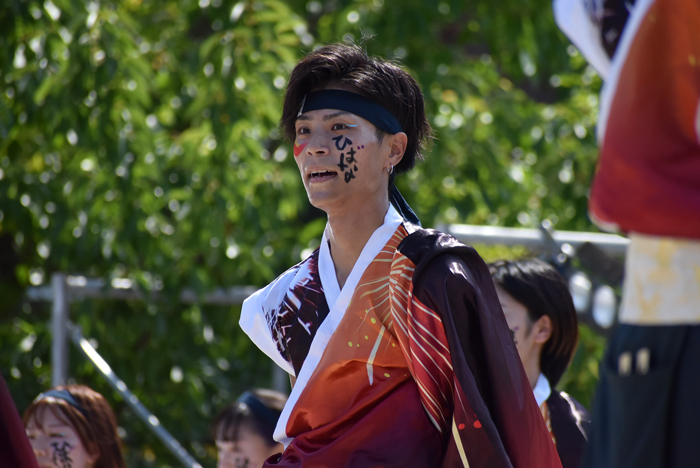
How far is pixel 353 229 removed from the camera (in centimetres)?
221

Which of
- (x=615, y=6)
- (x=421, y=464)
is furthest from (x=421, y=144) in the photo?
(x=615, y=6)

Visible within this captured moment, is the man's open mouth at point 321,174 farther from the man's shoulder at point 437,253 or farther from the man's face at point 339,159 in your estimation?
the man's shoulder at point 437,253

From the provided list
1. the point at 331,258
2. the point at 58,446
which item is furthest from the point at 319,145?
the point at 58,446

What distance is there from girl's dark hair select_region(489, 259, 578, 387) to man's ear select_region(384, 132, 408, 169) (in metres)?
0.58

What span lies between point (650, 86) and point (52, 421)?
92.7 inches

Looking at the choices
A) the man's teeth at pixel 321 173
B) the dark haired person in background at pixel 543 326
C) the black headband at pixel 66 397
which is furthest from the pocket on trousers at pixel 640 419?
the black headband at pixel 66 397

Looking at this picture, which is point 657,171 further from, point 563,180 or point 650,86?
point 563,180

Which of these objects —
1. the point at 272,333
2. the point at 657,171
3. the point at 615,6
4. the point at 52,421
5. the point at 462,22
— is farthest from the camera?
the point at 462,22

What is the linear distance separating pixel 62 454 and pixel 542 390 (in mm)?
1536

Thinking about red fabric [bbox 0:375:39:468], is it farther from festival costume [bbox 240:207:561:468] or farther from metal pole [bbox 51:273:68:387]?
metal pole [bbox 51:273:68:387]

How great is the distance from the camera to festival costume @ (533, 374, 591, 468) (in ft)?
8.20

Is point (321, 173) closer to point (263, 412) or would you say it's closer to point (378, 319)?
point (378, 319)

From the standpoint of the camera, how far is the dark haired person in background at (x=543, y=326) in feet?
8.61

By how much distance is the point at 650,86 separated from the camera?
1.25 metres
